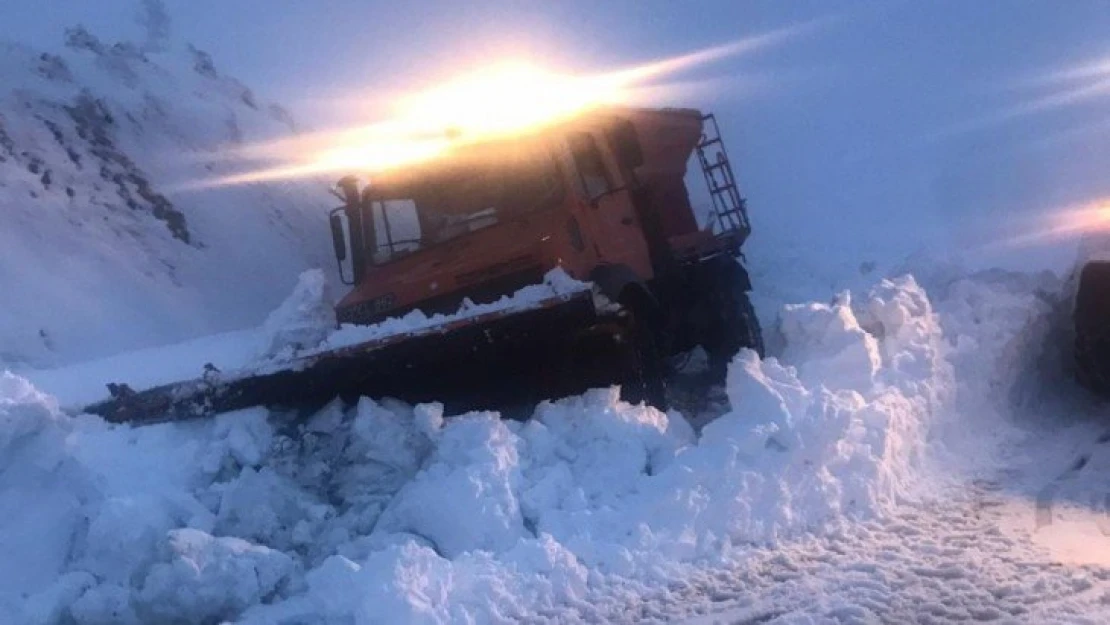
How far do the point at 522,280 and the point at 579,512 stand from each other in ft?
7.51

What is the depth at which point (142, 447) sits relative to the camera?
5289 millimetres

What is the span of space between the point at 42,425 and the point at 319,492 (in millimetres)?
1347

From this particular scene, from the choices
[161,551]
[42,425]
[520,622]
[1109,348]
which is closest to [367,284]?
[42,425]

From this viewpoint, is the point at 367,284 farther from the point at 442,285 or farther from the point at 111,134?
the point at 111,134

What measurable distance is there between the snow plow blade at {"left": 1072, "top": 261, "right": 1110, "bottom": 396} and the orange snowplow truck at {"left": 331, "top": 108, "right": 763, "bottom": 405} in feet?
9.09

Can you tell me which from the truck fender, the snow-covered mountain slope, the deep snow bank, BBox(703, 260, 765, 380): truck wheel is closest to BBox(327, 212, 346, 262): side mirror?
the truck fender

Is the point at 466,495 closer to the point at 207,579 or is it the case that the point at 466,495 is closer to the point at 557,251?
the point at 207,579

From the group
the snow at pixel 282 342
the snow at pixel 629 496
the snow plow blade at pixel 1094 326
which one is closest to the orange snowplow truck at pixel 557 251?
the snow at pixel 282 342

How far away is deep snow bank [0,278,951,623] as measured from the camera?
413 centimetres

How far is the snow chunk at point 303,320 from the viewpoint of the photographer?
7941 millimetres

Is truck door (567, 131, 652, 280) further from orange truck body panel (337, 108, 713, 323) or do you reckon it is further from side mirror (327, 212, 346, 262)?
side mirror (327, 212, 346, 262)

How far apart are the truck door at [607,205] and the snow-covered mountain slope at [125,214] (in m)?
9.16

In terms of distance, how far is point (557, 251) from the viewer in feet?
22.1

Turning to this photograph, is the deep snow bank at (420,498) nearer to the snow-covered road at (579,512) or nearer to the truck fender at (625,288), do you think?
the snow-covered road at (579,512)
